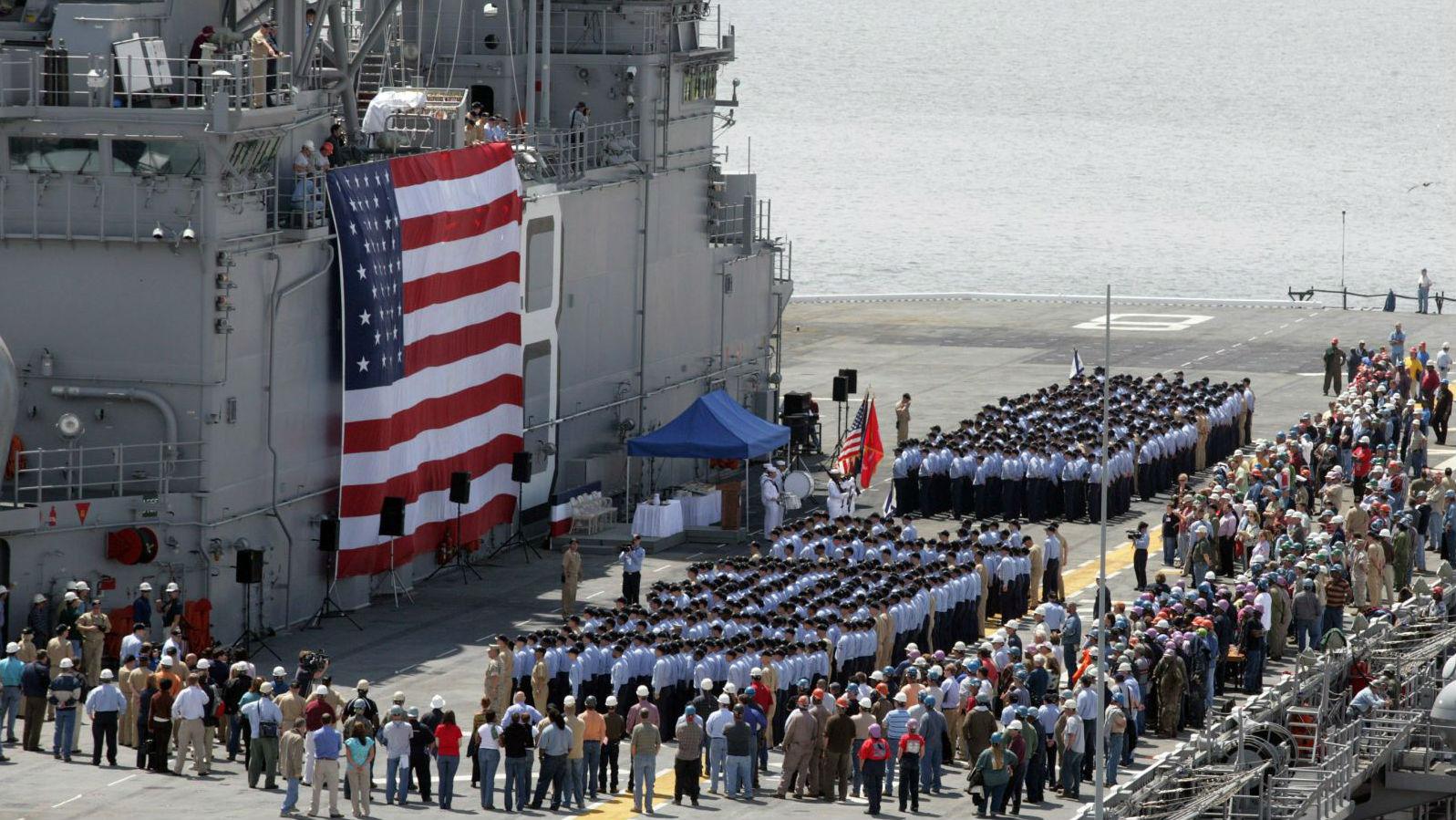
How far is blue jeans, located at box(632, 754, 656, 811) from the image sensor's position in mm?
26969

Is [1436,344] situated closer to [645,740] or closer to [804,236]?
[645,740]

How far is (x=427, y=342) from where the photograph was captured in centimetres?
3862

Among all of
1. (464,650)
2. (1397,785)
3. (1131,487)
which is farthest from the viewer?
(1131,487)

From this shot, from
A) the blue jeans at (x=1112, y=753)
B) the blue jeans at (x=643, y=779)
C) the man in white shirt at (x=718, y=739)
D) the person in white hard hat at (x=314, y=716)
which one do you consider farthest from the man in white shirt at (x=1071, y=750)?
the person in white hard hat at (x=314, y=716)

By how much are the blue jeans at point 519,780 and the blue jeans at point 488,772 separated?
0.50 ft

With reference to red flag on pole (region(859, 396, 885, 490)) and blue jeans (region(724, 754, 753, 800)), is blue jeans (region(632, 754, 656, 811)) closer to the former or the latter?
blue jeans (region(724, 754, 753, 800))

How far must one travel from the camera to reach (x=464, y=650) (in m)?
34.7

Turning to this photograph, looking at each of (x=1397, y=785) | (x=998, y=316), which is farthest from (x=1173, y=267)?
(x=1397, y=785)

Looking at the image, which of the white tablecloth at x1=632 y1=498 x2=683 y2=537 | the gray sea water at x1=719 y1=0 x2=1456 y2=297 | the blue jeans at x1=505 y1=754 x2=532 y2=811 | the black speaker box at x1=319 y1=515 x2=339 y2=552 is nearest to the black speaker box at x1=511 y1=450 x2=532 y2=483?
the white tablecloth at x1=632 y1=498 x2=683 y2=537

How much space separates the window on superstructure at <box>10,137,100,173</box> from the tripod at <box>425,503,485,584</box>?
27.5ft

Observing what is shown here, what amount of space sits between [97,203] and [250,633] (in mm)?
5983

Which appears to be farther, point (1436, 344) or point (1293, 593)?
point (1436, 344)

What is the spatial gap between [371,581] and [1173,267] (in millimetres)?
82911

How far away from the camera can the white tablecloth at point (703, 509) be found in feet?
142
